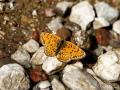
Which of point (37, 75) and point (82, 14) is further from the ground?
point (82, 14)

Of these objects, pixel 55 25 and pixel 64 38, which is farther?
pixel 55 25

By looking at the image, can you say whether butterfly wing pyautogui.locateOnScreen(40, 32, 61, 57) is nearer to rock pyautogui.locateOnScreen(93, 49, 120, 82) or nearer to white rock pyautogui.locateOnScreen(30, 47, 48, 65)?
white rock pyautogui.locateOnScreen(30, 47, 48, 65)

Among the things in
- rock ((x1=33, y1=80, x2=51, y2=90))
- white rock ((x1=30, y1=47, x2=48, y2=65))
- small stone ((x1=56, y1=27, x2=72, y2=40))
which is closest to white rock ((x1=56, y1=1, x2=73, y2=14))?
small stone ((x1=56, y1=27, x2=72, y2=40))

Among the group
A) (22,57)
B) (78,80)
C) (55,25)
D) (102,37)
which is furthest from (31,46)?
(102,37)

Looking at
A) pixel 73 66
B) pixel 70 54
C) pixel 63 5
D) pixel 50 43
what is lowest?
pixel 73 66

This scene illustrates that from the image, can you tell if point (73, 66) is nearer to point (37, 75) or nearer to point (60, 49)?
point (60, 49)

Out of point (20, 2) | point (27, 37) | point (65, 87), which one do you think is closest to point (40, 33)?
point (27, 37)

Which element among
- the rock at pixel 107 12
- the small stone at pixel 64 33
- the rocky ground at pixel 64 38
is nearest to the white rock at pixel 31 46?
the rocky ground at pixel 64 38
